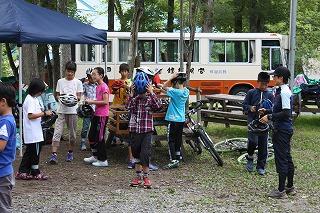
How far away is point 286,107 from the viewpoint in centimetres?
696

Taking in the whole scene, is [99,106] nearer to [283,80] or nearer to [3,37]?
[3,37]

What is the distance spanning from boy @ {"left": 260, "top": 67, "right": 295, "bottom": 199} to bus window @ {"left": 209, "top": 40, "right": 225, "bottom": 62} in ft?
48.4

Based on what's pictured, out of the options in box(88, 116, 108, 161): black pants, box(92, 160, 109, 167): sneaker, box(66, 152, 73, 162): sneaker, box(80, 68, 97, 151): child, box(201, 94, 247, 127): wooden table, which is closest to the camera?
box(88, 116, 108, 161): black pants

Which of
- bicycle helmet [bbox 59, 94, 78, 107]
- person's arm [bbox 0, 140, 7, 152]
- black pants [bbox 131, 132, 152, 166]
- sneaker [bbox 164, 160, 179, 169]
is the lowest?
sneaker [bbox 164, 160, 179, 169]

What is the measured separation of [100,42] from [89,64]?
1145 cm

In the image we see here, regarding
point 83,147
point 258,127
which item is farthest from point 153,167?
point 83,147

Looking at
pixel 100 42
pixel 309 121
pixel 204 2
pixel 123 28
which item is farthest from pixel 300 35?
pixel 100 42

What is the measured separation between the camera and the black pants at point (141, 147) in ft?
24.5

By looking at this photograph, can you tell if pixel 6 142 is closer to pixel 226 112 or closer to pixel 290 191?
pixel 290 191

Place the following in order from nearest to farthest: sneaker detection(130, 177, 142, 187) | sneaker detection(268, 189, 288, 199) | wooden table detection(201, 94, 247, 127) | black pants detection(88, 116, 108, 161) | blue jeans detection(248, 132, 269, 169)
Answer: sneaker detection(268, 189, 288, 199) → sneaker detection(130, 177, 142, 187) → blue jeans detection(248, 132, 269, 169) → black pants detection(88, 116, 108, 161) → wooden table detection(201, 94, 247, 127)

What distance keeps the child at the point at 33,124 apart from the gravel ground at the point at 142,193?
12.3 inches

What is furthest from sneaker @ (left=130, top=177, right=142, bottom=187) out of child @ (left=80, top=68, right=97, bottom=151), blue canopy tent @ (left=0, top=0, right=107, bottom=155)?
child @ (left=80, top=68, right=97, bottom=151)

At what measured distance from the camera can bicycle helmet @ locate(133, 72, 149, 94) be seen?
292 inches

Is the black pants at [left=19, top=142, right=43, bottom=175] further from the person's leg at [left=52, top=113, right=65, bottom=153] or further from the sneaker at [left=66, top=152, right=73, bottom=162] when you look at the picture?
the sneaker at [left=66, top=152, right=73, bottom=162]
